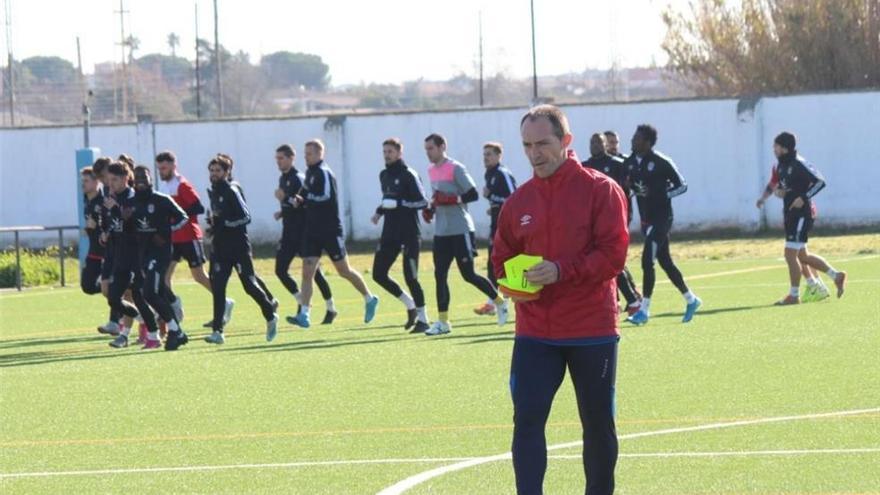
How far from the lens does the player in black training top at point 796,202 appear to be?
66.0ft

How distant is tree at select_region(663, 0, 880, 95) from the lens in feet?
155

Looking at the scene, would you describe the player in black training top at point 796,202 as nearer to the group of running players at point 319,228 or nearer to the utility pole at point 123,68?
the group of running players at point 319,228

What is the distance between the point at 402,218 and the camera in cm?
1886

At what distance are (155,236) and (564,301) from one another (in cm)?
1000

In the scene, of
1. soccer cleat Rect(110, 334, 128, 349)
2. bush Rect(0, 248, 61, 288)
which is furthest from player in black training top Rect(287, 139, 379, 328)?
bush Rect(0, 248, 61, 288)

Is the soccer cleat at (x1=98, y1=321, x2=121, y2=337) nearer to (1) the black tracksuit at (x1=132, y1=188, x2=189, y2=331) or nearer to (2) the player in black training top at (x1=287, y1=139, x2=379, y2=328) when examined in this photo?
(2) the player in black training top at (x1=287, y1=139, x2=379, y2=328)

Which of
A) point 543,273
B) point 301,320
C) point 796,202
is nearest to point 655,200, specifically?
point 796,202

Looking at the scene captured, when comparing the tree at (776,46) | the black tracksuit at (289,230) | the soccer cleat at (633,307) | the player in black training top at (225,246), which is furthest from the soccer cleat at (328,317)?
the tree at (776,46)

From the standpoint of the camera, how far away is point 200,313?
75.7 feet

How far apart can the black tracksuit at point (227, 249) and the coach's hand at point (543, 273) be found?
1069 cm

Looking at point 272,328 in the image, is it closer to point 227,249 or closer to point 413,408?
point 227,249

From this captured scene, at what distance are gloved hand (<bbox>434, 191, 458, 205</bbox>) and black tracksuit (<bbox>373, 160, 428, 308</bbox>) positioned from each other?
0.17 metres

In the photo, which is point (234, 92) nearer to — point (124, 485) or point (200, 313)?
point (200, 313)

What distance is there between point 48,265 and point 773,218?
15.8 m
